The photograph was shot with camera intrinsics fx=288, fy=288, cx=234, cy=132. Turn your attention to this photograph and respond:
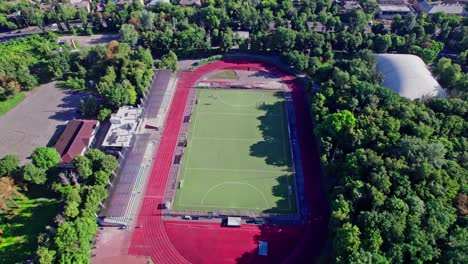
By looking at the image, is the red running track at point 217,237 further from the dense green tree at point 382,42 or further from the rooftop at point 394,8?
the rooftop at point 394,8

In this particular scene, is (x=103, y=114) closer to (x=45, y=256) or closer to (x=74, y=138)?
(x=74, y=138)

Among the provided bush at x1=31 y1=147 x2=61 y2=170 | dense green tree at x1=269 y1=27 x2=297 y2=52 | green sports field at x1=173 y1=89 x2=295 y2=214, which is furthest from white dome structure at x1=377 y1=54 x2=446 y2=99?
bush at x1=31 y1=147 x2=61 y2=170

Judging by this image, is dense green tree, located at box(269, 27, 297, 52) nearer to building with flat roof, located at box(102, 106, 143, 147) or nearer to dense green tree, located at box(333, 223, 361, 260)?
building with flat roof, located at box(102, 106, 143, 147)

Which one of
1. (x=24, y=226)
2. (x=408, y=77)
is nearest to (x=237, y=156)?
(x=24, y=226)

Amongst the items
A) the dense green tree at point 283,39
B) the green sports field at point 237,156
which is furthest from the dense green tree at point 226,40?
the green sports field at point 237,156

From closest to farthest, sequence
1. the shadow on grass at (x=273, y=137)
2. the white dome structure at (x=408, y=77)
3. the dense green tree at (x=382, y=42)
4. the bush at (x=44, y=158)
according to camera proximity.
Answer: the bush at (x=44, y=158) < the shadow on grass at (x=273, y=137) < the white dome structure at (x=408, y=77) < the dense green tree at (x=382, y=42)
